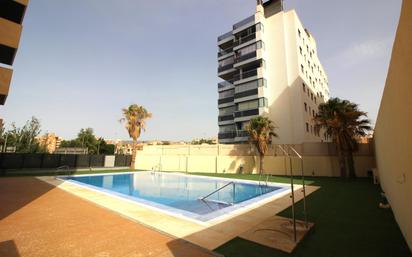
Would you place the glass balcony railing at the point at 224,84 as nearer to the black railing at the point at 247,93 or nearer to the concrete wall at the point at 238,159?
the black railing at the point at 247,93

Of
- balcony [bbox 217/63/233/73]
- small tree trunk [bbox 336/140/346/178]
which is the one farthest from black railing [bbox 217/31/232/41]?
small tree trunk [bbox 336/140/346/178]

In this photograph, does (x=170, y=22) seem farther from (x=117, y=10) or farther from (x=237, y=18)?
(x=237, y=18)

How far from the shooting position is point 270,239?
5.62 m

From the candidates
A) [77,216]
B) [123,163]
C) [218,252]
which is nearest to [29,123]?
[123,163]

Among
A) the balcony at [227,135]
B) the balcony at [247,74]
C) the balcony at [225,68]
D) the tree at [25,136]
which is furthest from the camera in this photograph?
the balcony at [225,68]

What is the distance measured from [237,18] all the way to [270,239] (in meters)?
42.7

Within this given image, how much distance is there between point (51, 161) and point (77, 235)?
26511 millimetres

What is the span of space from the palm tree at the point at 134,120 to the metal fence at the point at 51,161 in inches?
170

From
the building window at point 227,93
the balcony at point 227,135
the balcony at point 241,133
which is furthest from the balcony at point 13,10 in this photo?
the building window at point 227,93

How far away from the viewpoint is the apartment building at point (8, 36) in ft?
37.4

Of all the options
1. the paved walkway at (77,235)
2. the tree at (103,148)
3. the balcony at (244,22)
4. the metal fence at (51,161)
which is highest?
the balcony at (244,22)

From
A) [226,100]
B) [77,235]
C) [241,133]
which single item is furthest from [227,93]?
[77,235]

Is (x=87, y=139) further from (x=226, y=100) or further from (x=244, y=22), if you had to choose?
(x=244, y=22)

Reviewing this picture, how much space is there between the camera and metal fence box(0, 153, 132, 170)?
23.2 m
